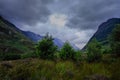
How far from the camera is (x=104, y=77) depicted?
5.05 metres

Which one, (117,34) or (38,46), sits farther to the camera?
(117,34)

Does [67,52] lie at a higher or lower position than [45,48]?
lower

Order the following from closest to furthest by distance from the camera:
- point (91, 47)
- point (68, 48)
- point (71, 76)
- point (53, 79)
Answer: point (53, 79) < point (71, 76) < point (68, 48) < point (91, 47)

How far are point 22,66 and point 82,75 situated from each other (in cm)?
177

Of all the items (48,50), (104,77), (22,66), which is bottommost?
(104,77)

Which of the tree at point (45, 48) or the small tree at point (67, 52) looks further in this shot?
the tree at point (45, 48)

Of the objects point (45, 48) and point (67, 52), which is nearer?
point (67, 52)

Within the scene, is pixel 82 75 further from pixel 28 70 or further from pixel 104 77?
pixel 28 70

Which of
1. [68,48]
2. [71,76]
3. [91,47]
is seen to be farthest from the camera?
[91,47]

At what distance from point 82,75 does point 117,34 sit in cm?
Result: 3399

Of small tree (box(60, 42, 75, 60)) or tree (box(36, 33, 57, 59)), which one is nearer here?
small tree (box(60, 42, 75, 60))

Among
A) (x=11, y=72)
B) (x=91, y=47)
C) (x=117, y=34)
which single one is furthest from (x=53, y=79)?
(x=117, y=34)

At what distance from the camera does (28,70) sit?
17.2 feet

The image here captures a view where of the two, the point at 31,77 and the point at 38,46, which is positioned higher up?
the point at 38,46
